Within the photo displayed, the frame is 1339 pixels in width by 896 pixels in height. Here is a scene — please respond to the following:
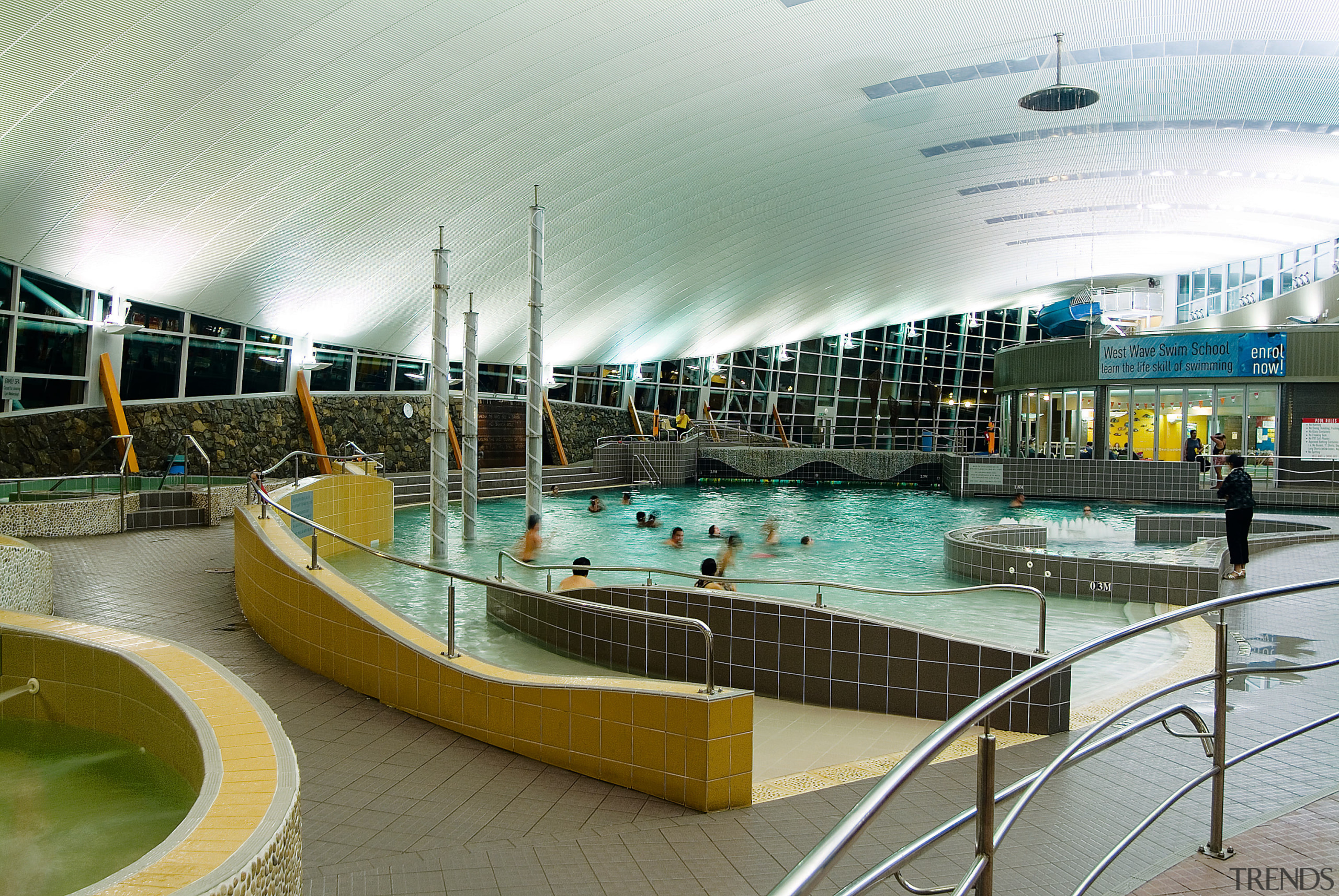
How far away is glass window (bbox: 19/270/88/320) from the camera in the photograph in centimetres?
1634

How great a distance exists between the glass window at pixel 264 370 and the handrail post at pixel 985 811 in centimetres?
2244

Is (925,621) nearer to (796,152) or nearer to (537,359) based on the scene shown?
(537,359)

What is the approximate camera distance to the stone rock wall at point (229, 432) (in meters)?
16.5

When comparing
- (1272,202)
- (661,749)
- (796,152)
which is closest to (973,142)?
(796,152)

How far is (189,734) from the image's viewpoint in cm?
353

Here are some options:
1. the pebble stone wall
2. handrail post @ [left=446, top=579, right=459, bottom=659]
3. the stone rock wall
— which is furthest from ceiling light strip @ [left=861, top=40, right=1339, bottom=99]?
the stone rock wall

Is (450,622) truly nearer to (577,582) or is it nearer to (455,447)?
(577,582)

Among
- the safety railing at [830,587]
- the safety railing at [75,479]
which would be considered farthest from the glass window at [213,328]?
the safety railing at [830,587]

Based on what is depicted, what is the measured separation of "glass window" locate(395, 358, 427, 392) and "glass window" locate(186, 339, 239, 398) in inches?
229

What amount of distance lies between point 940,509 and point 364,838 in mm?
18872

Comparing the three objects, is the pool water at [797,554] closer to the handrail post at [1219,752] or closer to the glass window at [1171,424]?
the glass window at [1171,424]

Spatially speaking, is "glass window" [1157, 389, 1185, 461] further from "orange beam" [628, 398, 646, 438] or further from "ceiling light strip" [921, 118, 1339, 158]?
"orange beam" [628, 398, 646, 438]

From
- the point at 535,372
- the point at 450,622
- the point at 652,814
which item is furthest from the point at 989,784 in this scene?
the point at 535,372

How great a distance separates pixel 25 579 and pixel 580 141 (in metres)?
13.7
